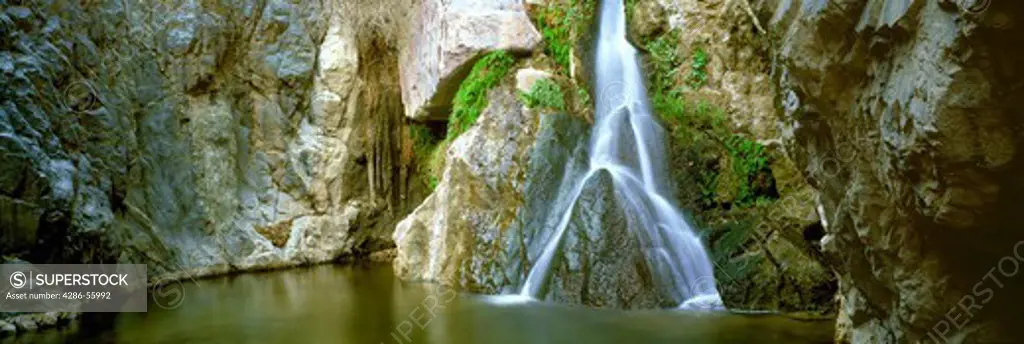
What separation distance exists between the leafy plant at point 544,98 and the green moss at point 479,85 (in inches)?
30.9

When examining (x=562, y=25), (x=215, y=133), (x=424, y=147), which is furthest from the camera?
Result: (x=424, y=147)

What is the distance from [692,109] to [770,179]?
164 cm

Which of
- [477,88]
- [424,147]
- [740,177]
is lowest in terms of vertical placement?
[740,177]

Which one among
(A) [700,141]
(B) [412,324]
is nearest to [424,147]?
(A) [700,141]

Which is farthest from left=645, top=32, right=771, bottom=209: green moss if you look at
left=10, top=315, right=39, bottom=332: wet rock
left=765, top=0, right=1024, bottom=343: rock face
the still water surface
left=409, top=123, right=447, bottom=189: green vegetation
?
left=10, top=315, right=39, bottom=332: wet rock

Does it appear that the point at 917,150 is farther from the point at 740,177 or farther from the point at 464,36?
the point at 464,36

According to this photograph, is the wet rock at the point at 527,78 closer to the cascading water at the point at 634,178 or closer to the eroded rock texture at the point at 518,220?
the eroded rock texture at the point at 518,220

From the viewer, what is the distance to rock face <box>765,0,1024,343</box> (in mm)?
3053

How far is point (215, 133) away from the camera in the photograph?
46.4ft

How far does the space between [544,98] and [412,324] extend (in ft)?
13.7

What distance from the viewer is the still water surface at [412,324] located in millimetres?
7461

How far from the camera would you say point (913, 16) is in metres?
3.35

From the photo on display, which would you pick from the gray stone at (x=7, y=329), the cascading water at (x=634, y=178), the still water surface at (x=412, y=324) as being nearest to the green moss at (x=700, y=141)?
the cascading water at (x=634, y=178)

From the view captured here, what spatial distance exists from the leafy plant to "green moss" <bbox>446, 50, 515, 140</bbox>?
78 cm
